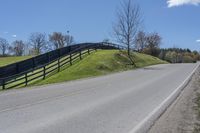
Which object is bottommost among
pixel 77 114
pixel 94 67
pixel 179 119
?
pixel 94 67

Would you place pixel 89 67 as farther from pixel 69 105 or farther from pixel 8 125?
pixel 8 125

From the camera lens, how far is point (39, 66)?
34.5 meters

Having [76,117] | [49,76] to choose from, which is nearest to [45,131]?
[76,117]

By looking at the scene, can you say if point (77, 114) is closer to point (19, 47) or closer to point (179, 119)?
point (179, 119)

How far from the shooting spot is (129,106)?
13570 mm

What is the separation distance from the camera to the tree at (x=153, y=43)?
11691 cm

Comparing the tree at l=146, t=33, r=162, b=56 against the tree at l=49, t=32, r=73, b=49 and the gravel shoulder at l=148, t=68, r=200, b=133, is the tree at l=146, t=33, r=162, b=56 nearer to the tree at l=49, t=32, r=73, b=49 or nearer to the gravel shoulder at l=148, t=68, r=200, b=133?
the tree at l=49, t=32, r=73, b=49

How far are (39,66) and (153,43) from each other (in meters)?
93.7

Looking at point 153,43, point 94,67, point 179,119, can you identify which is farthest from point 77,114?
point 153,43

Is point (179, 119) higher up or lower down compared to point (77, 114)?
lower down

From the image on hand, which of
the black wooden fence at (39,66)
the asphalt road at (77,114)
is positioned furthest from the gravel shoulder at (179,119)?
the black wooden fence at (39,66)

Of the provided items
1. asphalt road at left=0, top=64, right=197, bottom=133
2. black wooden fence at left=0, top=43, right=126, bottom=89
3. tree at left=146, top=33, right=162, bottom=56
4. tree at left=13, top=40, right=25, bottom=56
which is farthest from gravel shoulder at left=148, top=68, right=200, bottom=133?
tree at left=13, top=40, right=25, bottom=56

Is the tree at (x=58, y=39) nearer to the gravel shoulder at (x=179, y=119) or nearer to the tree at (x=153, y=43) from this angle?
the tree at (x=153, y=43)

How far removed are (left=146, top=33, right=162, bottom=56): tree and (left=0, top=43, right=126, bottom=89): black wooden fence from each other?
198 feet
